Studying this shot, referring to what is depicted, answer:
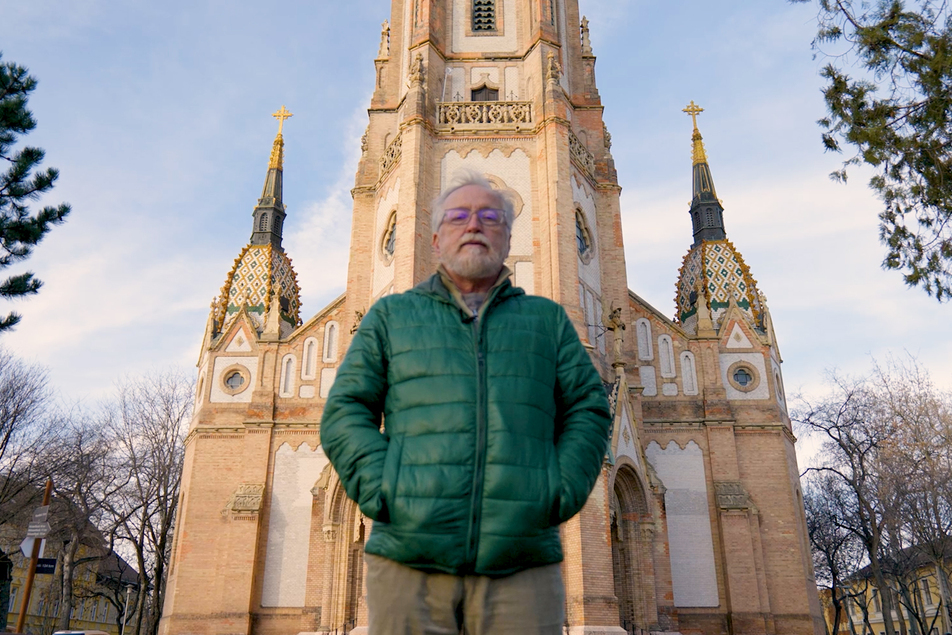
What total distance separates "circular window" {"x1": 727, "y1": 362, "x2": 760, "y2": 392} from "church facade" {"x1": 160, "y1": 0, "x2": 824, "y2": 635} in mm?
42

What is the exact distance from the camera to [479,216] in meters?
3.47

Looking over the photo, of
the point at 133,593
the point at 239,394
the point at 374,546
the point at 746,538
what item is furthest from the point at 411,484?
the point at 133,593

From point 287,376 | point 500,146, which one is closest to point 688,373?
point 500,146

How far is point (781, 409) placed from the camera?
77.0 ft

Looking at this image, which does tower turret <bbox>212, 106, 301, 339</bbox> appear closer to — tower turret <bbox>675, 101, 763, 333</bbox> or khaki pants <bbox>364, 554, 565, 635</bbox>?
tower turret <bbox>675, 101, 763, 333</bbox>

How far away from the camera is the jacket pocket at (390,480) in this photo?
2.94 meters

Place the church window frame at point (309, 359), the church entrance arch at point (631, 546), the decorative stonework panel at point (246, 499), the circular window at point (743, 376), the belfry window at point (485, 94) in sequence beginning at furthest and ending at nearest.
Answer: the circular window at point (743, 376) → the church window frame at point (309, 359) → the belfry window at point (485, 94) → the decorative stonework panel at point (246, 499) → the church entrance arch at point (631, 546)

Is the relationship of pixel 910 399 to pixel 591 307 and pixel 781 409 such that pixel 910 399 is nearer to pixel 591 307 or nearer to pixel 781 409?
pixel 781 409

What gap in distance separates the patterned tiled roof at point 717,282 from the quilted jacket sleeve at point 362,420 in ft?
76.0

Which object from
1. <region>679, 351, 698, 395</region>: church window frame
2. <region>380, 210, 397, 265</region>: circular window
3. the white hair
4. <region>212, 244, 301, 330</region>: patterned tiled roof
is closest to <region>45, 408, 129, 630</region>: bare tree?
<region>212, 244, 301, 330</region>: patterned tiled roof

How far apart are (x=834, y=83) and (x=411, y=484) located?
390 inches

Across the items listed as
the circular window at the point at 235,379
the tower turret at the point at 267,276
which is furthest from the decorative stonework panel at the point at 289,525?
the tower turret at the point at 267,276

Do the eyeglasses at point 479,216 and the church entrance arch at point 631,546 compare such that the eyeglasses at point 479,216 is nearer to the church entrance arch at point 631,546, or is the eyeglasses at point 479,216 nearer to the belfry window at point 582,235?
the church entrance arch at point 631,546

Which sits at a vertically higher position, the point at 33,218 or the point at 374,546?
the point at 33,218
